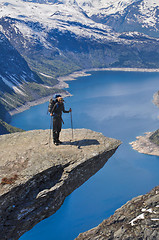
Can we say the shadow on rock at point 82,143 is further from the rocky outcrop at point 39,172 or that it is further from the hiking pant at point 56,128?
the hiking pant at point 56,128

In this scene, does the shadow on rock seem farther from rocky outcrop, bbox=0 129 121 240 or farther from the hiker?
the hiker

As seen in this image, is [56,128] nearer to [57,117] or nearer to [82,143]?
[57,117]

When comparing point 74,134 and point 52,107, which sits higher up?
point 52,107

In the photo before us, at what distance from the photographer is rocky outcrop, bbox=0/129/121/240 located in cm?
1978

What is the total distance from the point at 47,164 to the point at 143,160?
541 feet

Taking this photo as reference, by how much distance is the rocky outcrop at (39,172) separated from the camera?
19.8 meters

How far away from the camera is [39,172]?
21.4 metres

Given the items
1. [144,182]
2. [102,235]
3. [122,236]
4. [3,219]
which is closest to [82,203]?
[144,182]

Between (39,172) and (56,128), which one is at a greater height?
(56,128)

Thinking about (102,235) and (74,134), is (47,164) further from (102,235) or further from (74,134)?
(102,235)

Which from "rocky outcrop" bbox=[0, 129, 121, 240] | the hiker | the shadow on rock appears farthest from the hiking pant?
the shadow on rock

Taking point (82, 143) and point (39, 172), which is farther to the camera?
point (82, 143)

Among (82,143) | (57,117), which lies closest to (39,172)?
(82,143)

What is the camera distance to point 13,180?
2041 cm
